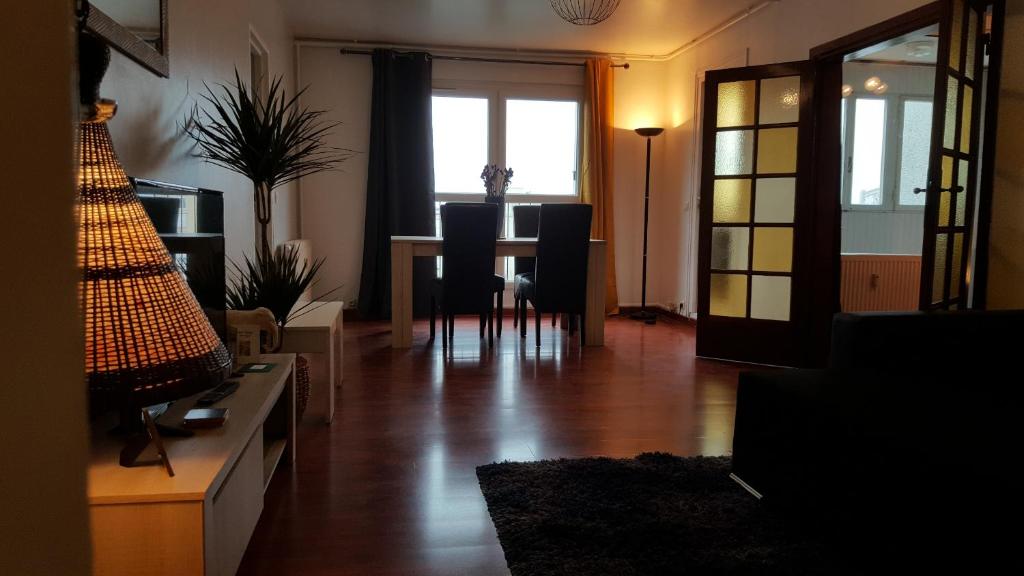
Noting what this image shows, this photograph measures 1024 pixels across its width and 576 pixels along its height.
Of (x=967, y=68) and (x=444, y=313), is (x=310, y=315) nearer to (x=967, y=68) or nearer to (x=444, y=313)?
(x=444, y=313)

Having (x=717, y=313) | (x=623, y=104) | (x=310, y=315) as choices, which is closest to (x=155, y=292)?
(x=310, y=315)

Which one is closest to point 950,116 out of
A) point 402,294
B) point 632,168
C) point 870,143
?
point 870,143

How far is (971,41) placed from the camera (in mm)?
2928

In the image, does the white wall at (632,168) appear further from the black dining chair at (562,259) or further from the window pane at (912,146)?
the black dining chair at (562,259)

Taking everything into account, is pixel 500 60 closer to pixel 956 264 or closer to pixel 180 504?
pixel 956 264

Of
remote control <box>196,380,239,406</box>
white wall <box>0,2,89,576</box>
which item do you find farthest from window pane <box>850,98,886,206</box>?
white wall <box>0,2,89,576</box>

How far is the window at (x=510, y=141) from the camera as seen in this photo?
6270 millimetres

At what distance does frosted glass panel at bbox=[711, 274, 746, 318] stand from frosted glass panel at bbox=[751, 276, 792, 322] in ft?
0.24

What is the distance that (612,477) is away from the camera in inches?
90.0

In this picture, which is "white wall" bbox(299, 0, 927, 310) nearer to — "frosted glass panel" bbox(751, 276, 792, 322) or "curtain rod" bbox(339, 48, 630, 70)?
"curtain rod" bbox(339, 48, 630, 70)

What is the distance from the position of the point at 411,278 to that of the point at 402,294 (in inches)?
5.1

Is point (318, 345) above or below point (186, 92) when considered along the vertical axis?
below

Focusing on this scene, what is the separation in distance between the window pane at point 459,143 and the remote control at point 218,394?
14.7 ft

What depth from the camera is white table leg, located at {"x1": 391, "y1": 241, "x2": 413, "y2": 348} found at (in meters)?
4.59
